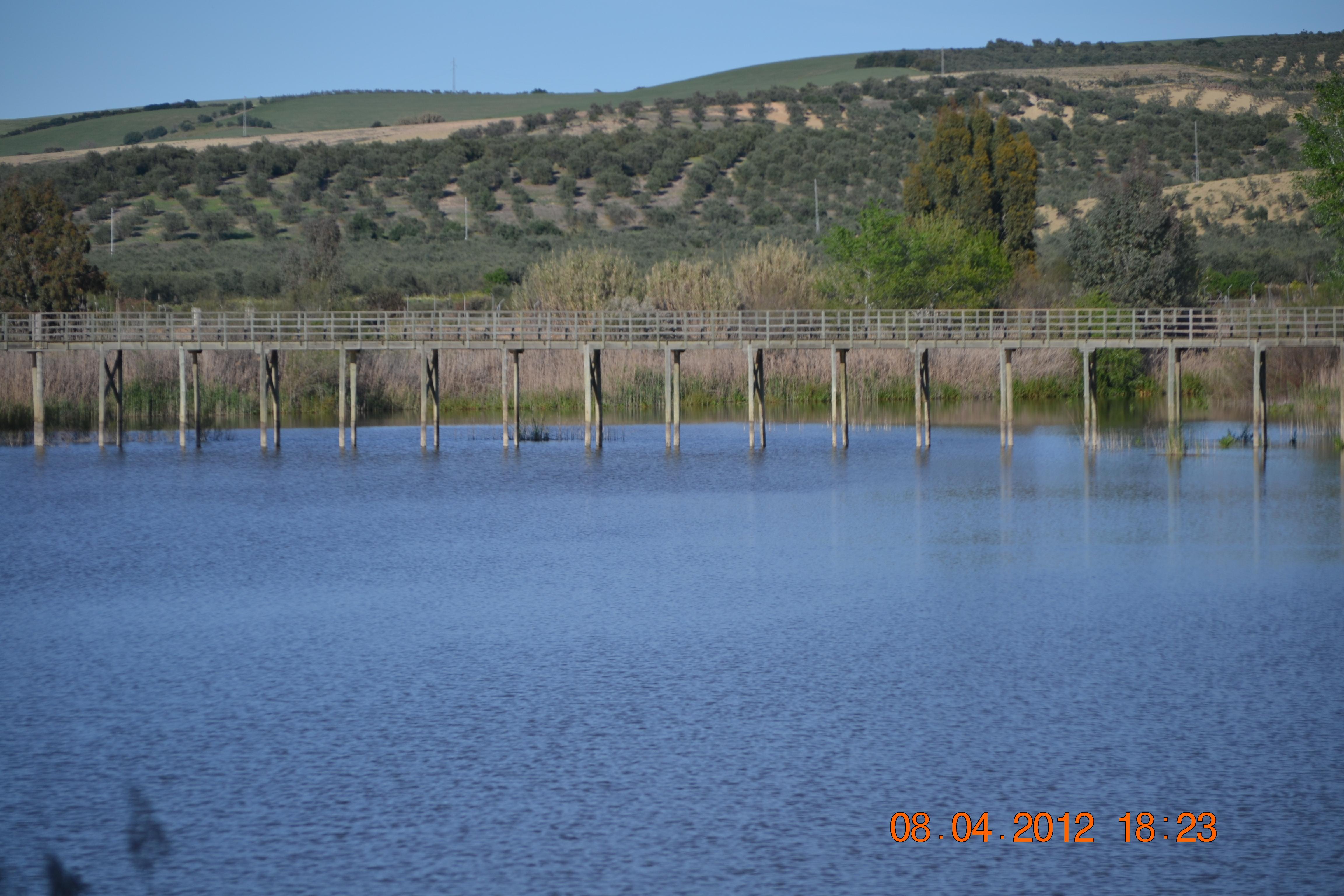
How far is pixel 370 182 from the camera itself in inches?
3895

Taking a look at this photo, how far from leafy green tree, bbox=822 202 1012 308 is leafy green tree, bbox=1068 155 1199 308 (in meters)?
3.50

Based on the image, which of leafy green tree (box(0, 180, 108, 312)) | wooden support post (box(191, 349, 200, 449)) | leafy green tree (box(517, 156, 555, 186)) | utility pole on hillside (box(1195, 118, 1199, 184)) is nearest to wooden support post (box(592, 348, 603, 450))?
wooden support post (box(191, 349, 200, 449))

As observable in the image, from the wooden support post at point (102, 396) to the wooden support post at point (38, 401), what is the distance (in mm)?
1462

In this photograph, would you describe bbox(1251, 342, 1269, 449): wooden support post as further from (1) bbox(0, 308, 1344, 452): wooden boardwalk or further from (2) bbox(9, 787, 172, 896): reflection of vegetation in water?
(2) bbox(9, 787, 172, 896): reflection of vegetation in water

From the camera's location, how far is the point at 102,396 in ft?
136

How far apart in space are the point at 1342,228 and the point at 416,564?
26.7m

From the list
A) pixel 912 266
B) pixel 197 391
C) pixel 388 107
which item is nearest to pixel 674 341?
pixel 197 391

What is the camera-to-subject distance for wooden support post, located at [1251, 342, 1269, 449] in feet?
119

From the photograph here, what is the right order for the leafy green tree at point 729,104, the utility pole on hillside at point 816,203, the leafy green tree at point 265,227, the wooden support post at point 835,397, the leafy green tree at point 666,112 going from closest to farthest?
the wooden support post at point 835,397 → the utility pole on hillside at point 816,203 → the leafy green tree at point 265,227 → the leafy green tree at point 666,112 → the leafy green tree at point 729,104

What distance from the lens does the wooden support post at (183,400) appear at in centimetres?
3969

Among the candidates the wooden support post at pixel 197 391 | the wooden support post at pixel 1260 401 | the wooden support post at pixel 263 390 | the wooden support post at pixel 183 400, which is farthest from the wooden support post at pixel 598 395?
the wooden support post at pixel 1260 401

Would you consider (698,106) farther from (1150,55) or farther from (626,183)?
(1150,55)

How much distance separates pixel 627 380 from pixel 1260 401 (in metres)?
22.1

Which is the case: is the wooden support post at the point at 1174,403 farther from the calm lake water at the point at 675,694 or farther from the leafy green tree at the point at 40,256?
the leafy green tree at the point at 40,256
